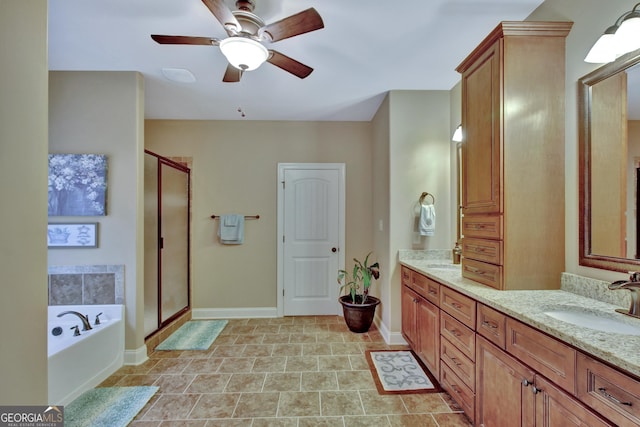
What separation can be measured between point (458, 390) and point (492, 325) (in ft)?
2.06

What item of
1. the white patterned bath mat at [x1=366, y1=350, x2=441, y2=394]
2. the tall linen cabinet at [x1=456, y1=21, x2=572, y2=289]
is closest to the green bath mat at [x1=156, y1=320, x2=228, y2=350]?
the white patterned bath mat at [x1=366, y1=350, x2=441, y2=394]

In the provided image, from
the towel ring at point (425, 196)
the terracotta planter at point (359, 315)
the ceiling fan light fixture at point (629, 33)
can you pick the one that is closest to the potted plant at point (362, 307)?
the terracotta planter at point (359, 315)

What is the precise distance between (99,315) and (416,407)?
2616 millimetres

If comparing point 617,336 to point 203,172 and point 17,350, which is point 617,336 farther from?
point 203,172

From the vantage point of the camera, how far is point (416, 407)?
1926mm

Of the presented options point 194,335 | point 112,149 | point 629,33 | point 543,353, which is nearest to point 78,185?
point 112,149

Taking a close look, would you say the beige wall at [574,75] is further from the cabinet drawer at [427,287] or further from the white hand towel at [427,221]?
the white hand towel at [427,221]

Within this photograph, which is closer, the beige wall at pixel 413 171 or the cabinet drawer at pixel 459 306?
the cabinet drawer at pixel 459 306

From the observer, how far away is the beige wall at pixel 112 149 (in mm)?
2494

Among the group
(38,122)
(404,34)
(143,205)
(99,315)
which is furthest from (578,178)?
(99,315)

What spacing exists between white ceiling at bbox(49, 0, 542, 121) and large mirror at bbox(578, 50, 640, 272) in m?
0.76

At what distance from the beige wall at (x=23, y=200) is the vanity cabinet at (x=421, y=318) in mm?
2110

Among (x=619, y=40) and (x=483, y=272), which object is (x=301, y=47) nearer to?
(x=619, y=40)

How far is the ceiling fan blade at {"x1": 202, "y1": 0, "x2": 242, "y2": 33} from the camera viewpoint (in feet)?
4.63
